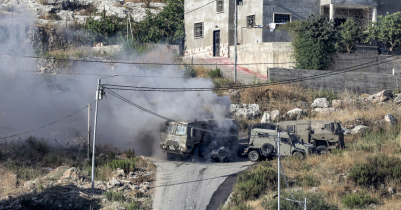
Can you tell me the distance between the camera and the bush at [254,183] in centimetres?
2027

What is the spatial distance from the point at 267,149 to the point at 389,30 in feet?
71.1

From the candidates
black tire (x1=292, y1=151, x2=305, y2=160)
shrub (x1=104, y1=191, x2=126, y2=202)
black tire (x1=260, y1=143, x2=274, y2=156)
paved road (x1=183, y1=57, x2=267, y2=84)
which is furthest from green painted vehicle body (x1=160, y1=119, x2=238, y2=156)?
paved road (x1=183, y1=57, x2=267, y2=84)

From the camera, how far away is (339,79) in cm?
3684

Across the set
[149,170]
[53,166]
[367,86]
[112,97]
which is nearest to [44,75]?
[112,97]

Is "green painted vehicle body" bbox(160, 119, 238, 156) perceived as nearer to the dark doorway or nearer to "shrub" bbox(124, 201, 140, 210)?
"shrub" bbox(124, 201, 140, 210)

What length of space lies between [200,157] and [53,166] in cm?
847

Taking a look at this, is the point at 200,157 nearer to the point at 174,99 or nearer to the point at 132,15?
the point at 174,99

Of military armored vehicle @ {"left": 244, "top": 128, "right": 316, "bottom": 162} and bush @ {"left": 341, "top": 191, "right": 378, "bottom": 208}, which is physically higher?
military armored vehicle @ {"left": 244, "top": 128, "right": 316, "bottom": 162}

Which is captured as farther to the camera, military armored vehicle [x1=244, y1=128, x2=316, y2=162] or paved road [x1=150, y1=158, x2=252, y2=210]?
military armored vehicle [x1=244, y1=128, x2=316, y2=162]

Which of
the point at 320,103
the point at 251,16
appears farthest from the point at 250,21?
the point at 320,103

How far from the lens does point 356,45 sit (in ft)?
128

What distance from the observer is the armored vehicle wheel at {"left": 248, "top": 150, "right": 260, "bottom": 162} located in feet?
82.1

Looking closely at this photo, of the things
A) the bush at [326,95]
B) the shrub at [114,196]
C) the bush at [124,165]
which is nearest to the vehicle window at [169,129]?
the bush at [124,165]

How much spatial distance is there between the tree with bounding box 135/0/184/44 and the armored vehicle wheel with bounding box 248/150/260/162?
23274mm
